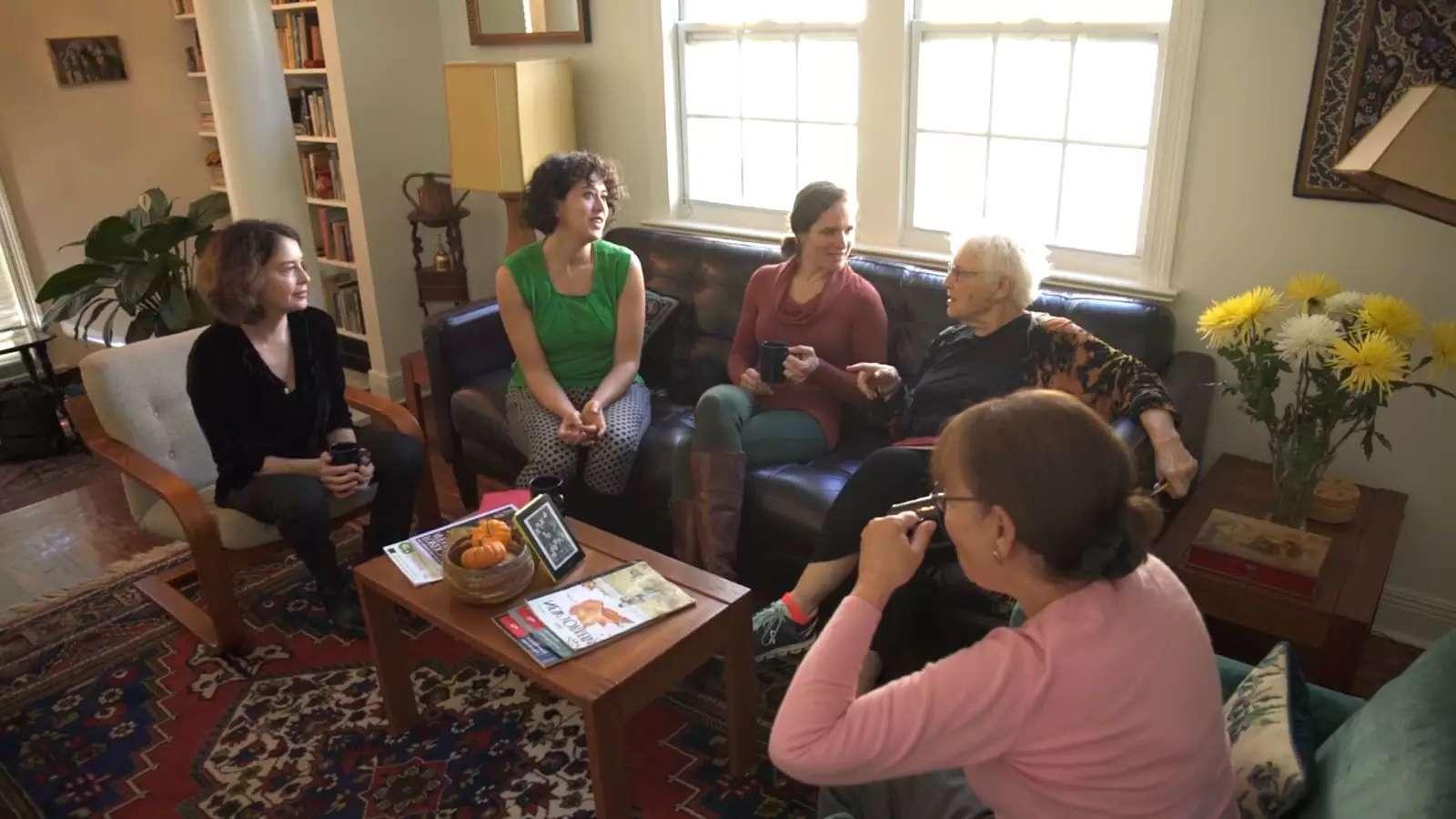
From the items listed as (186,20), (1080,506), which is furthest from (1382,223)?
(186,20)

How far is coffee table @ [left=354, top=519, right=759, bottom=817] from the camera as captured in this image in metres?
1.71

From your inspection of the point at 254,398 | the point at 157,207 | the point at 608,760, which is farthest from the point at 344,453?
the point at 157,207

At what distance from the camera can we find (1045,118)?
2.87 meters

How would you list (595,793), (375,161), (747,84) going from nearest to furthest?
(595,793) → (747,84) → (375,161)

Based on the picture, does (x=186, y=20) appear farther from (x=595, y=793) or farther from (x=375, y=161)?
(x=595, y=793)

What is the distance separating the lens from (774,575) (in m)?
2.59

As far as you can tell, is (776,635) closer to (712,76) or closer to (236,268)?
(236,268)

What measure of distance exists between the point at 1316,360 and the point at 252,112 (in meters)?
3.73

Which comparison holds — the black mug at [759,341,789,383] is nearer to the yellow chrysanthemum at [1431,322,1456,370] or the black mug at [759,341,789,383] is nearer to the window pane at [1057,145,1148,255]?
the window pane at [1057,145,1148,255]

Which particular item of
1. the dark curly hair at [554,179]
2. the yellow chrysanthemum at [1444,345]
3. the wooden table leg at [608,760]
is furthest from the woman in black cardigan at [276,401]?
the yellow chrysanthemum at [1444,345]

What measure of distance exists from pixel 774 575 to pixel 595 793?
3.11 feet

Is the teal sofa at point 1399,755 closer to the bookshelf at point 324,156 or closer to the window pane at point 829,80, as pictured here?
the window pane at point 829,80

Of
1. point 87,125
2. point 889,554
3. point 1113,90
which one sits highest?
point 1113,90

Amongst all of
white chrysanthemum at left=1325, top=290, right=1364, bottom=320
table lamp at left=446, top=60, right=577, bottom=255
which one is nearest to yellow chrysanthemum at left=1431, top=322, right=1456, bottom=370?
white chrysanthemum at left=1325, top=290, right=1364, bottom=320
